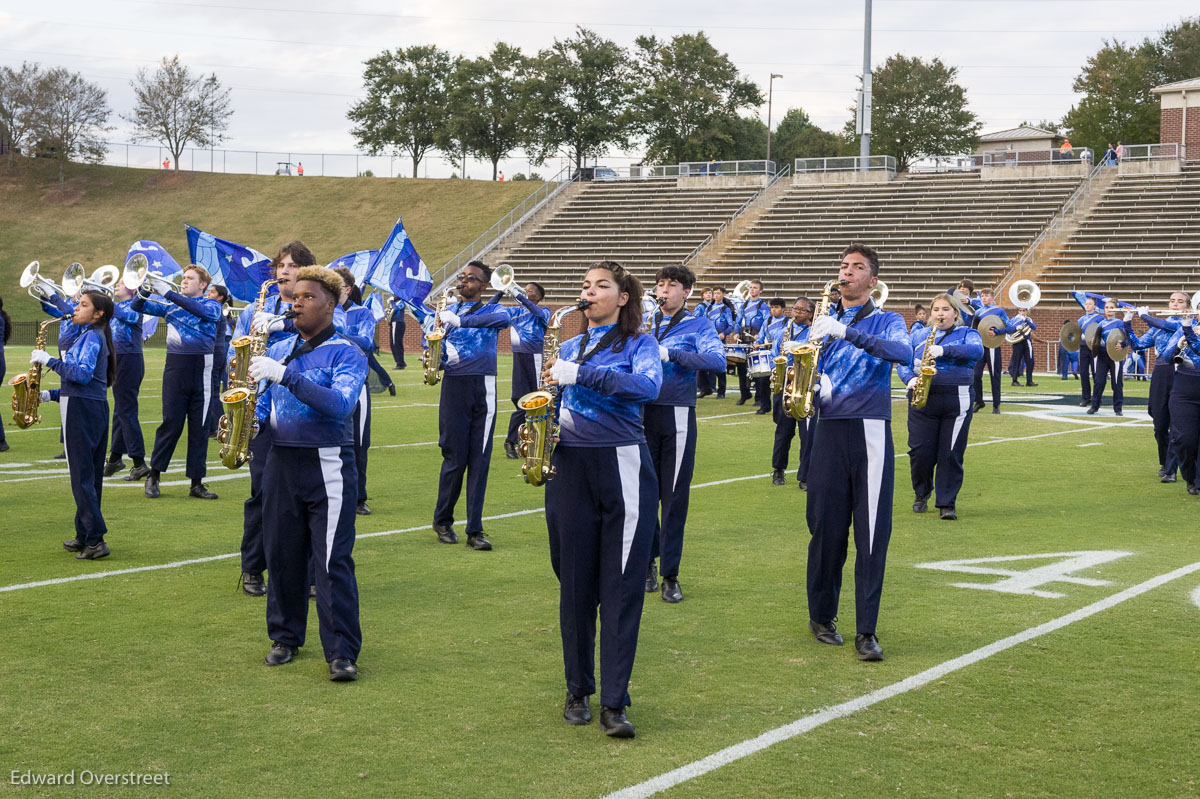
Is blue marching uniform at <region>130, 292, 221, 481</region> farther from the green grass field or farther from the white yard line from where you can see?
the white yard line

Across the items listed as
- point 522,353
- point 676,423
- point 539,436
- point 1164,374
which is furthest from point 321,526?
point 1164,374

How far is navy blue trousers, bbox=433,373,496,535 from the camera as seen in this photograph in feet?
28.0

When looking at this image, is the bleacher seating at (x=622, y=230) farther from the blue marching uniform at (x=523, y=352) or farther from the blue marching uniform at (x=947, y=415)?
the blue marching uniform at (x=947, y=415)

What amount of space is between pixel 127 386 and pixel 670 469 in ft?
21.6

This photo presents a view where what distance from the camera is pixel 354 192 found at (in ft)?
180

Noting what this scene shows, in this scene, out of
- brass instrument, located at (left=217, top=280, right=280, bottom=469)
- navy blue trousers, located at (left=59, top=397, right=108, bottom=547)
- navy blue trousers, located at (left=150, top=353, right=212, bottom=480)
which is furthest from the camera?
navy blue trousers, located at (left=150, top=353, right=212, bottom=480)

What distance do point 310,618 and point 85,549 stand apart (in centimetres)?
227

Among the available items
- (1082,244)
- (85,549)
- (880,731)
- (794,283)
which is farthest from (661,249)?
(880,731)

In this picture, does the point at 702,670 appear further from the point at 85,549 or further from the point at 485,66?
the point at 485,66

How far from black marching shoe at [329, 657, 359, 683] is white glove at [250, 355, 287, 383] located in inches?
52.9

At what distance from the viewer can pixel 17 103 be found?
56250 mm

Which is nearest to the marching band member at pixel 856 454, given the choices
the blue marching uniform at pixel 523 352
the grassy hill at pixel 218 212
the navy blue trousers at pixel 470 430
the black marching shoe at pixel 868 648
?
the black marching shoe at pixel 868 648

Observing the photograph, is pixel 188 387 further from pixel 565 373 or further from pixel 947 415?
pixel 565 373

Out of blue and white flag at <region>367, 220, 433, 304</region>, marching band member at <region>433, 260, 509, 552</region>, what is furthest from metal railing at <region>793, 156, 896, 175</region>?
marching band member at <region>433, 260, 509, 552</region>
